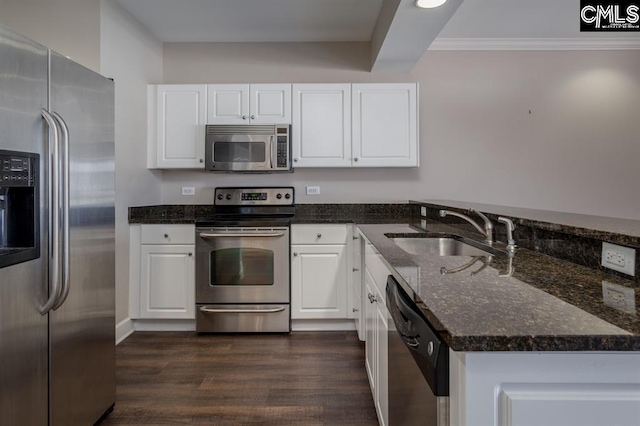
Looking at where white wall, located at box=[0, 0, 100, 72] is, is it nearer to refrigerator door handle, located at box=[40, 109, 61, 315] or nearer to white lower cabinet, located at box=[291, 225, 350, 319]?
refrigerator door handle, located at box=[40, 109, 61, 315]

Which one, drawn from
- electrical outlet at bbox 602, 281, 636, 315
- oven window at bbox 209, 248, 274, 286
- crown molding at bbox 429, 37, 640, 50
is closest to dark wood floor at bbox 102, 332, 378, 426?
oven window at bbox 209, 248, 274, 286

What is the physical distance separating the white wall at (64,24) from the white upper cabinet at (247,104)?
2.96 ft

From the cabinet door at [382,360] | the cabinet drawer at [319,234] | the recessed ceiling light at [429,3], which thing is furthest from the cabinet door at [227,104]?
the cabinet door at [382,360]

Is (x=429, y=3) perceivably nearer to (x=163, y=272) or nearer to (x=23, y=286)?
(x=23, y=286)

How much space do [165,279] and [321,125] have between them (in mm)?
1753

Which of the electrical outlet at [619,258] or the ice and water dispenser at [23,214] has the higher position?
the ice and water dispenser at [23,214]

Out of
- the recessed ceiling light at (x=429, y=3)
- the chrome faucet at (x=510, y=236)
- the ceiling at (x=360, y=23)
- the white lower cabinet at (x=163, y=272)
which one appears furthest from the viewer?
the white lower cabinet at (x=163, y=272)

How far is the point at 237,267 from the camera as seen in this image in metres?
2.94

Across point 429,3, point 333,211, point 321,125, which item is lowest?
point 333,211

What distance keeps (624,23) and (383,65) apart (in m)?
2.04

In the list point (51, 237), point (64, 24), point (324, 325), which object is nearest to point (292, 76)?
point (64, 24)

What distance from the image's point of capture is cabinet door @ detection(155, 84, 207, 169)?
327 centimetres

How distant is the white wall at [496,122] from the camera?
11.9 ft

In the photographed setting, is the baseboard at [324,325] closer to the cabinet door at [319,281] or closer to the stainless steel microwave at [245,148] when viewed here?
the cabinet door at [319,281]
